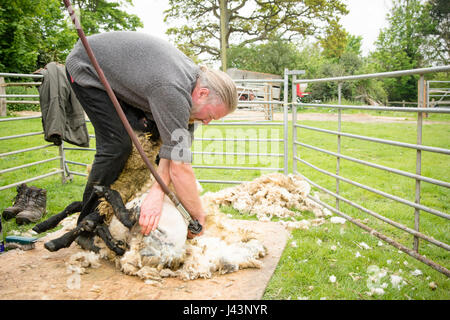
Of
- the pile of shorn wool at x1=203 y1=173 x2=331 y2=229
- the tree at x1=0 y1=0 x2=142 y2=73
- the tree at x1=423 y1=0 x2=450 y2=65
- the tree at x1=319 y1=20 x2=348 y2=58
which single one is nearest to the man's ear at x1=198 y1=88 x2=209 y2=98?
the pile of shorn wool at x1=203 y1=173 x2=331 y2=229

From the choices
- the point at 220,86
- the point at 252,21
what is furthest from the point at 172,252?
the point at 252,21

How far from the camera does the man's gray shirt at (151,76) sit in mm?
2043

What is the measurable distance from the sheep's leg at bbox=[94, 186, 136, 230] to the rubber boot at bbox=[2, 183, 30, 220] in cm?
180

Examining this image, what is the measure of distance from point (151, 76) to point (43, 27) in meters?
19.3

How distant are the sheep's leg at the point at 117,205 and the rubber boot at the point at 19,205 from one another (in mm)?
1802

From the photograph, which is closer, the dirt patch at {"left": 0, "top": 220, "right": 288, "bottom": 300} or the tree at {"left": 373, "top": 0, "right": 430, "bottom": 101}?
the dirt patch at {"left": 0, "top": 220, "right": 288, "bottom": 300}

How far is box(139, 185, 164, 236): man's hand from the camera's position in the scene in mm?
2258

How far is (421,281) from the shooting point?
7.48ft

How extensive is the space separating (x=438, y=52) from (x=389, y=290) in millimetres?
26660

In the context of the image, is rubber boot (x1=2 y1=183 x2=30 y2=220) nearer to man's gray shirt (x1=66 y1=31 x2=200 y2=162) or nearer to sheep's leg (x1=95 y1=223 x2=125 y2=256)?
sheep's leg (x1=95 y1=223 x2=125 y2=256)

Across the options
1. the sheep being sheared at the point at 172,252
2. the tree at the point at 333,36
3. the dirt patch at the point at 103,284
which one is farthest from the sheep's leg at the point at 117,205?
the tree at the point at 333,36

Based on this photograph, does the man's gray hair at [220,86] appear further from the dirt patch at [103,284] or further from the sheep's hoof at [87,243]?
the sheep's hoof at [87,243]

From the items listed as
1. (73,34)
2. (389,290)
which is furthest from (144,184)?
(73,34)
